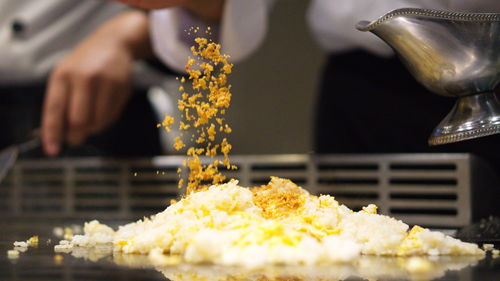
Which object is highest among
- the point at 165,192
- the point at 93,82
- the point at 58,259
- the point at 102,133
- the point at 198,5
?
the point at 198,5

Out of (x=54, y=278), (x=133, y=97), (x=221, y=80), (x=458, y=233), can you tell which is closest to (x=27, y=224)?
(x=133, y=97)

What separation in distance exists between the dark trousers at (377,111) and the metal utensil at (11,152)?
766mm

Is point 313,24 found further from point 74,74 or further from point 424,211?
point 74,74

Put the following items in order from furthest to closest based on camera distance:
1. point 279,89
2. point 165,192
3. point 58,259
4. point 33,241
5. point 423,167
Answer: point 165,192 < point 279,89 < point 423,167 < point 33,241 < point 58,259

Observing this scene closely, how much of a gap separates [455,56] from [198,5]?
658 mm

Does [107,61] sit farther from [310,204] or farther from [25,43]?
[310,204]

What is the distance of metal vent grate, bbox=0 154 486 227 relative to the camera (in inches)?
49.7

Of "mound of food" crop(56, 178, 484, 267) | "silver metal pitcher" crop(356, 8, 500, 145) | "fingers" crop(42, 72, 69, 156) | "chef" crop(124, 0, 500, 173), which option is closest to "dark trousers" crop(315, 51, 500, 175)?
"chef" crop(124, 0, 500, 173)

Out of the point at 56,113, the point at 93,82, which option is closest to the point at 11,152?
the point at 56,113

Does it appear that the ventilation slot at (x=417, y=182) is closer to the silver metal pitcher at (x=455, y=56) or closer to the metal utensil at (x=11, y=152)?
the silver metal pitcher at (x=455, y=56)

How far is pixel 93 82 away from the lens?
1.67m

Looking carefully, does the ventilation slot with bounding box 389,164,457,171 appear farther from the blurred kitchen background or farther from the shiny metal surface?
the shiny metal surface

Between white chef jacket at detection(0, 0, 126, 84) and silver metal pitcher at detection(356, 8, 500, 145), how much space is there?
0.87m

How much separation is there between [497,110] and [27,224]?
950 mm
